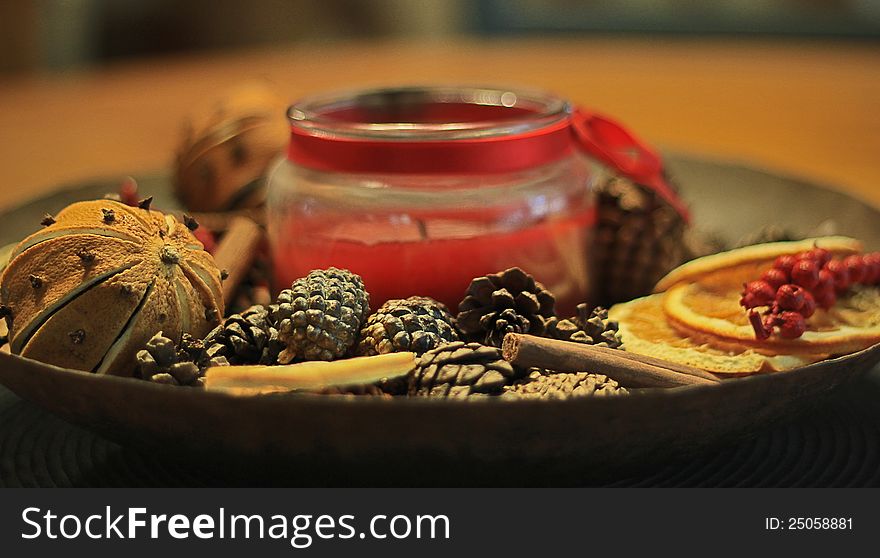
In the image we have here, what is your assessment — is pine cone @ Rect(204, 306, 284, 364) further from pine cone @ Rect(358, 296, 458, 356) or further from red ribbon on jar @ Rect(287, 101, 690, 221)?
red ribbon on jar @ Rect(287, 101, 690, 221)

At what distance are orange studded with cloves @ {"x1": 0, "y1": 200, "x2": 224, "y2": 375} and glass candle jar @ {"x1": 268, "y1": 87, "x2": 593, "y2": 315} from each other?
13 cm

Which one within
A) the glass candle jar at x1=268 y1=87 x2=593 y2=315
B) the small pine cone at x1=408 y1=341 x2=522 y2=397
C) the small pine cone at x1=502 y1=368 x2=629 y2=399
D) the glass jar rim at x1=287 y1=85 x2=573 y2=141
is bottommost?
the small pine cone at x1=502 y1=368 x2=629 y2=399

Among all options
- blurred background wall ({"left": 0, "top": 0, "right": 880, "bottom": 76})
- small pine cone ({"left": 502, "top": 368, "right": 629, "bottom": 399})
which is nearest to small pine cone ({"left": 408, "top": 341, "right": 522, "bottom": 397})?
small pine cone ({"left": 502, "top": 368, "right": 629, "bottom": 399})

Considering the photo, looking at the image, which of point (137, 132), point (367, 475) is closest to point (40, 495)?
point (367, 475)

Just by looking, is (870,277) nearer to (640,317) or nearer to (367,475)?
(640,317)

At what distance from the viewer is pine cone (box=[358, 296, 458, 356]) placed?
0.70 meters

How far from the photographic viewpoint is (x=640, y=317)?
85cm

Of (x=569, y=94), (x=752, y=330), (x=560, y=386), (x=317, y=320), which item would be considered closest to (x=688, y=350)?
(x=752, y=330)

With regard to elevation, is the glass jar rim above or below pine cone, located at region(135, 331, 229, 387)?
above

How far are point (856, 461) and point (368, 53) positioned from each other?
188 cm

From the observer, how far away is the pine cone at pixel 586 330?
0.75 meters

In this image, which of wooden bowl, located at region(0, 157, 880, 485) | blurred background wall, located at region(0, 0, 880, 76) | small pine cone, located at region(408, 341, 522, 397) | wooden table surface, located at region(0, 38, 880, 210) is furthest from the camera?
blurred background wall, located at region(0, 0, 880, 76)

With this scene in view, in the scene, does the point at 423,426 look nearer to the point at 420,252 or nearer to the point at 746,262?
the point at 420,252

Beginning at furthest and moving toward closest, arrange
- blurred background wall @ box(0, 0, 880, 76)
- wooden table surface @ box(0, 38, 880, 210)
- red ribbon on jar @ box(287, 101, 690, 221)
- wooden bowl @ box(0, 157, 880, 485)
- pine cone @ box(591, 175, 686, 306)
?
blurred background wall @ box(0, 0, 880, 76) → wooden table surface @ box(0, 38, 880, 210) → pine cone @ box(591, 175, 686, 306) → red ribbon on jar @ box(287, 101, 690, 221) → wooden bowl @ box(0, 157, 880, 485)
